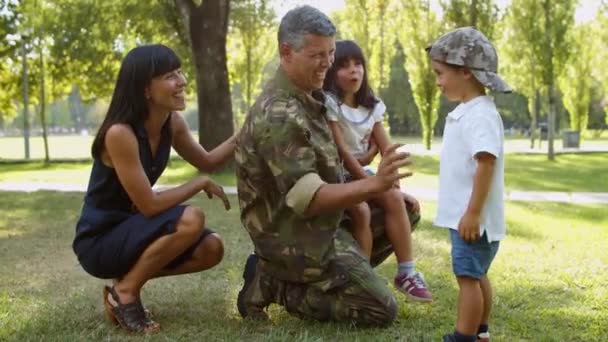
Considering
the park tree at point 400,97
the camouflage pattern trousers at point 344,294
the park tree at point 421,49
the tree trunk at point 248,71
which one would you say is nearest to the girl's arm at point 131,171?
the camouflage pattern trousers at point 344,294

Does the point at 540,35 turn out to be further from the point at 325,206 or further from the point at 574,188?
the point at 325,206

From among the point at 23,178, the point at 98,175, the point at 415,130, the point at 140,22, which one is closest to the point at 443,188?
the point at 98,175

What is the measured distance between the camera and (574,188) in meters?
11.7

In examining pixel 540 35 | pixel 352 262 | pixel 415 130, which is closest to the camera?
pixel 352 262

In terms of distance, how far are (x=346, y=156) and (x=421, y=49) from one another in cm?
1956

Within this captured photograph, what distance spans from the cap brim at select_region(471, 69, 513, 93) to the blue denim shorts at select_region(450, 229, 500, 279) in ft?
2.02

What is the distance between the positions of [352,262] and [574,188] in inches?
358

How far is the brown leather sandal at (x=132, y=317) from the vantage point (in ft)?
11.6

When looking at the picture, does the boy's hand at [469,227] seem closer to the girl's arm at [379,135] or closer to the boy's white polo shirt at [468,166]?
the boy's white polo shirt at [468,166]

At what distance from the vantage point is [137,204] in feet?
11.6

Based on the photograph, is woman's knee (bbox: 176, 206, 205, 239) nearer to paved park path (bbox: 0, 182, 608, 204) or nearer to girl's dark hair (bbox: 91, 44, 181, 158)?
girl's dark hair (bbox: 91, 44, 181, 158)

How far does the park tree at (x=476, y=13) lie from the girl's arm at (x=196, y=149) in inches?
639

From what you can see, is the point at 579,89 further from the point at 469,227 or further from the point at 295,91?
the point at 469,227

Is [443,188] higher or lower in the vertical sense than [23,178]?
higher
